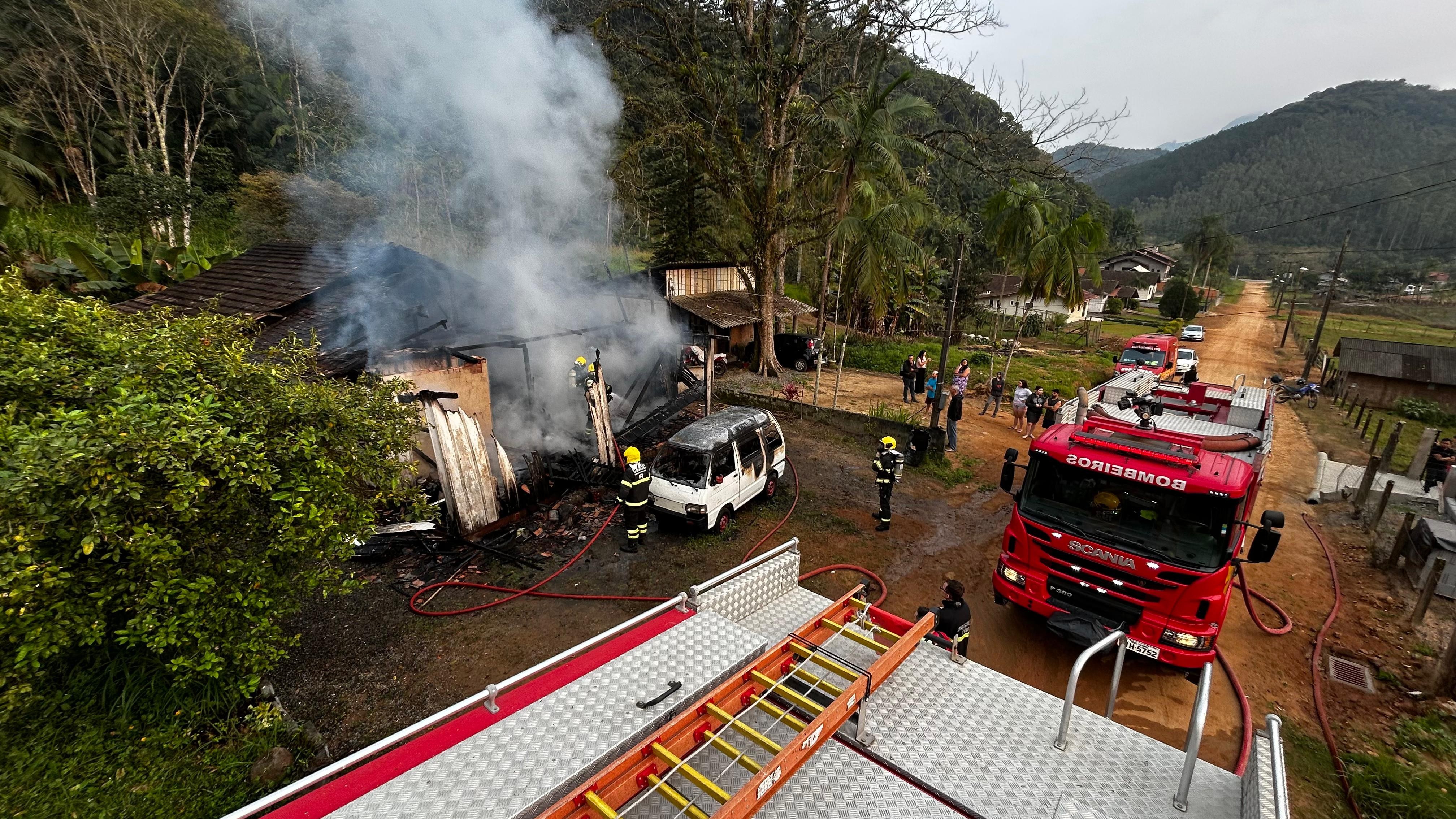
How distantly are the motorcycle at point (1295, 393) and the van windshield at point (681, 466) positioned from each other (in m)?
23.8

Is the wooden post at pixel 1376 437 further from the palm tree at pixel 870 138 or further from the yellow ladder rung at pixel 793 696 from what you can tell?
the yellow ladder rung at pixel 793 696

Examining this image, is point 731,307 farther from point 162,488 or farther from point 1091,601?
point 162,488

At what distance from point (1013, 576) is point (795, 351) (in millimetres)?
17458

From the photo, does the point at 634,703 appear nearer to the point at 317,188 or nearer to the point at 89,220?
the point at 317,188

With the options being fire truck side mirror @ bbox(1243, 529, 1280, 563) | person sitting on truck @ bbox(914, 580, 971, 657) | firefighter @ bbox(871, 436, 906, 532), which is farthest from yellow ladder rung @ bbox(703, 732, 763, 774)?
firefighter @ bbox(871, 436, 906, 532)

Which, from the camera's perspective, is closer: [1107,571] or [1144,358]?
[1107,571]

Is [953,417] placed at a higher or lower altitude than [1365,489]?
higher

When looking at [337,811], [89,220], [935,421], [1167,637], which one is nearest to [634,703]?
[337,811]

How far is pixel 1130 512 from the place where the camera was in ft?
18.8

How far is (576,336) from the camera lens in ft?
45.5

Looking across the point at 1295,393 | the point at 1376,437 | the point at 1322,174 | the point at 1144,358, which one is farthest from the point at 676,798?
the point at 1322,174

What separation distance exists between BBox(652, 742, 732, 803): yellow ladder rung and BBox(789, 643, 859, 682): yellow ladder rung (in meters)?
0.94

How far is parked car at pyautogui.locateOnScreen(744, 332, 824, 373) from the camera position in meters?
23.0

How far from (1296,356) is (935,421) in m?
33.0
